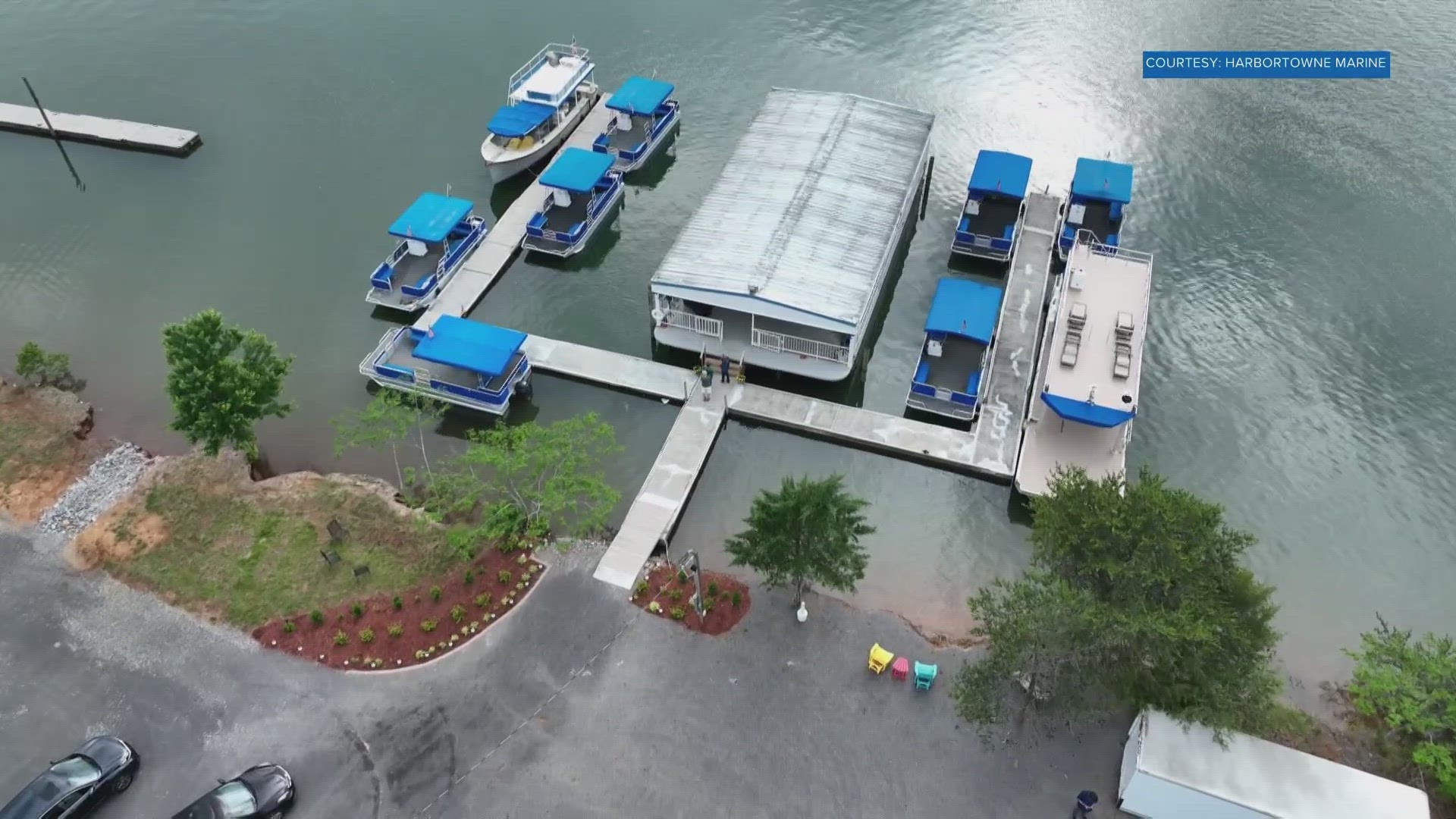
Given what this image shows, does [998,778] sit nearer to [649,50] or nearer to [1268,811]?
[1268,811]

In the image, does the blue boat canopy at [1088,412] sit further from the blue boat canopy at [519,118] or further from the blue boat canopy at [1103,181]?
the blue boat canopy at [519,118]

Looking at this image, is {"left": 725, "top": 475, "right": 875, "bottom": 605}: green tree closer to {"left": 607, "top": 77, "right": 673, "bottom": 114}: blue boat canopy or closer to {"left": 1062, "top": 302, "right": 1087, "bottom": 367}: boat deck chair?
{"left": 1062, "top": 302, "right": 1087, "bottom": 367}: boat deck chair

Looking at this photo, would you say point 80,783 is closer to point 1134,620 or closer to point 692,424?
point 692,424

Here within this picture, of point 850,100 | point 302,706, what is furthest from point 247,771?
point 850,100

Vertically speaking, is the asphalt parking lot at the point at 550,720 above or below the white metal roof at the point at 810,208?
below

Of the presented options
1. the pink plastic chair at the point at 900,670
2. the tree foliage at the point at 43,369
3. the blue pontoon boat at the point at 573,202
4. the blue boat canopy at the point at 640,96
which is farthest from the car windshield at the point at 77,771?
the blue boat canopy at the point at 640,96

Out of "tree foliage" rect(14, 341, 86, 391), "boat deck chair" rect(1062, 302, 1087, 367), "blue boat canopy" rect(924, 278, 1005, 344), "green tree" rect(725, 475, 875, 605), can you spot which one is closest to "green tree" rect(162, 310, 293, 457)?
"tree foliage" rect(14, 341, 86, 391)
